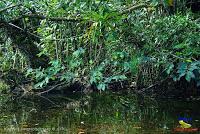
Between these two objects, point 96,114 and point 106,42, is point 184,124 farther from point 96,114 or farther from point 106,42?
point 106,42

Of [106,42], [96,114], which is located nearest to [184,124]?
[96,114]

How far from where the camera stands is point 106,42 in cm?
480

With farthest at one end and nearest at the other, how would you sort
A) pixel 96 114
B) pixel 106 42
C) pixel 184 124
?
pixel 106 42, pixel 96 114, pixel 184 124

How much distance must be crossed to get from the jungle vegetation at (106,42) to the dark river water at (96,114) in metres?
0.29

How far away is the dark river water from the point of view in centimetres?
378

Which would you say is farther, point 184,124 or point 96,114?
point 96,114

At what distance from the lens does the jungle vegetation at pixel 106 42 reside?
4.16 m

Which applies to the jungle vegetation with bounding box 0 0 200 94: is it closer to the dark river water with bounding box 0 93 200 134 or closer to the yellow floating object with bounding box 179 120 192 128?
the dark river water with bounding box 0 93 200 134

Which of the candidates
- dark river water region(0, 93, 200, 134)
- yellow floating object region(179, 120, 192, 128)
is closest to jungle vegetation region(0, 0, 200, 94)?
dark river water region(0, 93, 200, 134)

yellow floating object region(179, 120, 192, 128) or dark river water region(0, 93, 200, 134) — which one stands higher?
yellow floating object region(179, 120, 192, 128)

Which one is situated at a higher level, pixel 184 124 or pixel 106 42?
pixel 106 42

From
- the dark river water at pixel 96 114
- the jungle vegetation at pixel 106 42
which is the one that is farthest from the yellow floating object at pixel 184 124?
the jungle vegetation at pixel 106 42

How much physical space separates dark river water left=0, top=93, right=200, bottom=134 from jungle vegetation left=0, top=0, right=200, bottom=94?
287 millimetres

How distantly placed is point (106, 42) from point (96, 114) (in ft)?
2.76
